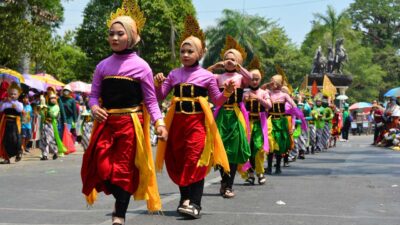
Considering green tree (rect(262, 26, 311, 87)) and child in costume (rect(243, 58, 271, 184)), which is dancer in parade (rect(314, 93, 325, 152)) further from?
green tree (rect(262, 26, 311, 87))

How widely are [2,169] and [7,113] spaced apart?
6.65ft

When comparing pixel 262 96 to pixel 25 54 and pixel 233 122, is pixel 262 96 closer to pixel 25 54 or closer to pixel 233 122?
pixel 233 122

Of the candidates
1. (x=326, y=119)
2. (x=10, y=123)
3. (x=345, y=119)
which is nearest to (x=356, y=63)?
(x=345, y=119)

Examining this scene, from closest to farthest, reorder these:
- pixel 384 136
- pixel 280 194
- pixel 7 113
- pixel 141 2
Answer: pixel 280 194 < pixel 7 113 < pixel 384 136 < pixel 141 2

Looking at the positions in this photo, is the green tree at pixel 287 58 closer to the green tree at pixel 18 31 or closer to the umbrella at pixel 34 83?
the umbrella at pixel 34 83

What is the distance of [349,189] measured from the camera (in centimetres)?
1159

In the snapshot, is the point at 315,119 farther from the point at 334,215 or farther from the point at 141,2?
the point at 141,2

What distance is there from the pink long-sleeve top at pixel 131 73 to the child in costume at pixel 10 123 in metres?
10.7

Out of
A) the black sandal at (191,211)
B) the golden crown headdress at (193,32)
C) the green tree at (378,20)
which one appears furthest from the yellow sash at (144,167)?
the green tree at (378,20)

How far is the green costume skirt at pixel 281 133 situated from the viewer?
46.5 ft

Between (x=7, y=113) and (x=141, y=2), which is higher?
(x=141, y=2)

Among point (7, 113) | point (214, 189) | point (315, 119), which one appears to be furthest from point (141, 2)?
point (214, 189)

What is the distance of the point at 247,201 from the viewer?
976cm

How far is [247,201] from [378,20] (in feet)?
303
